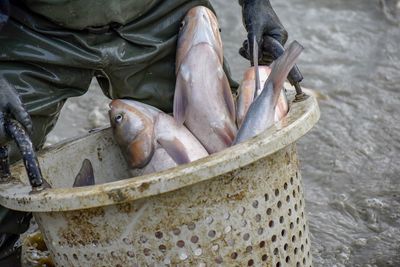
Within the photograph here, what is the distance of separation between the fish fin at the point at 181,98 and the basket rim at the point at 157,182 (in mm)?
679

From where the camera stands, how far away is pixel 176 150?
2.96 metres

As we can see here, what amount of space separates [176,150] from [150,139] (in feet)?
0.39

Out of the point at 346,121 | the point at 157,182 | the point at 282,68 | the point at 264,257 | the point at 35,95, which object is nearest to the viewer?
the point at 157,182

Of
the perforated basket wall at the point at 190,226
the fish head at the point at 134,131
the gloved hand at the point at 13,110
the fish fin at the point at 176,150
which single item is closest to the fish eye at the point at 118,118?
the fish head at the point at 134,131

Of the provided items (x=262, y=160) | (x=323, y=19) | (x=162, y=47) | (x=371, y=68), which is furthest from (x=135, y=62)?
(x=323, y=19)

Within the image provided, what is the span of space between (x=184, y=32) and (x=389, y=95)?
2569mm

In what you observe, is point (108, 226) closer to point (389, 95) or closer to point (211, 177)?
point (211, 177)

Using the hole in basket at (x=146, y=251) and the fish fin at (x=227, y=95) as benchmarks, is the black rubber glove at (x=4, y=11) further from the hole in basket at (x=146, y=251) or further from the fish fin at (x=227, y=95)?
the hole in basket at (x=146, y=251)

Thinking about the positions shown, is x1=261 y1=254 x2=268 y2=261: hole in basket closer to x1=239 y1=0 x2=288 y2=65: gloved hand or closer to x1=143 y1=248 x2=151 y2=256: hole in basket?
x1=143 y1=248 x2=151 y2=256: hole in basket

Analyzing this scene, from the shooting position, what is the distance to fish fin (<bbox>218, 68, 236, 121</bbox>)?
3111mm

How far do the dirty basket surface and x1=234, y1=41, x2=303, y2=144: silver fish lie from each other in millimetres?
174

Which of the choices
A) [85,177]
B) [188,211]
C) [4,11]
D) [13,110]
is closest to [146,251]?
[188,211]

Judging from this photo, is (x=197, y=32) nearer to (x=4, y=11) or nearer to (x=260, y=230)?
(x=4, y=11)

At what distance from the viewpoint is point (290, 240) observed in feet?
8.65
